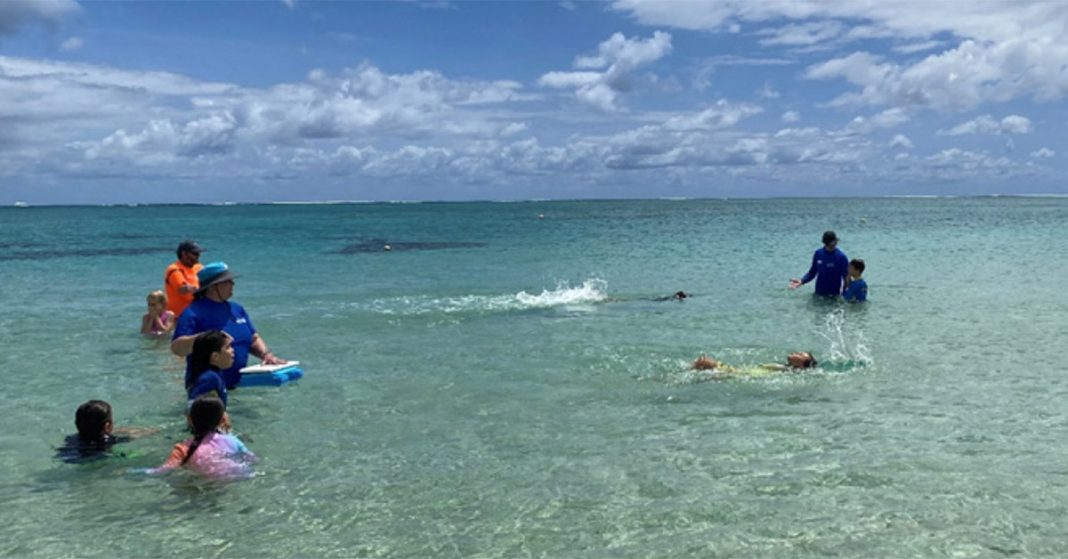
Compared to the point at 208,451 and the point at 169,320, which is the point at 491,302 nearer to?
the point at 169,320

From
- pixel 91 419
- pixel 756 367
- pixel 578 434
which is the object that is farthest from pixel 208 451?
pixel 756 367

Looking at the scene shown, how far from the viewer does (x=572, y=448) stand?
877 centimetres

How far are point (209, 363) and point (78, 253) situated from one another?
4288 centimetres

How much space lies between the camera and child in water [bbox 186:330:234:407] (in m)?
8.52

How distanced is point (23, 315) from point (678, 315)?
15.2m

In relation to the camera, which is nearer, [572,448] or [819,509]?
[819,509]

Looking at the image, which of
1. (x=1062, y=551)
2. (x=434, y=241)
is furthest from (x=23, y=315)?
(x=434, y=241)

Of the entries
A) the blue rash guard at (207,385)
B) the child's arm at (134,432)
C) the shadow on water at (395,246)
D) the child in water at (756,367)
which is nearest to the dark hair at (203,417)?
the blue rash guard at (207,385)

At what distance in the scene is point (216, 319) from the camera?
934cm

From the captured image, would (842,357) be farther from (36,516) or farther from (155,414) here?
(36,516)

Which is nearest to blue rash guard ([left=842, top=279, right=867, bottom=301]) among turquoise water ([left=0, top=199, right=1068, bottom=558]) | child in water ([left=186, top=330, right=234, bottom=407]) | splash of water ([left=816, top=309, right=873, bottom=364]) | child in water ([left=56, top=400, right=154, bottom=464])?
turquoise water ([left=0, top=199, right=1068, bottom=558])

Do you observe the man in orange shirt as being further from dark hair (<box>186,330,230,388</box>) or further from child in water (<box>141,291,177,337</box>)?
dark hair (<box>186,330,230,388</box>)

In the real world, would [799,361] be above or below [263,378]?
below

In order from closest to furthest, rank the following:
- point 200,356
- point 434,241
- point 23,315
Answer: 1. point 200,356
2. point 23,315
3. point 434,241
